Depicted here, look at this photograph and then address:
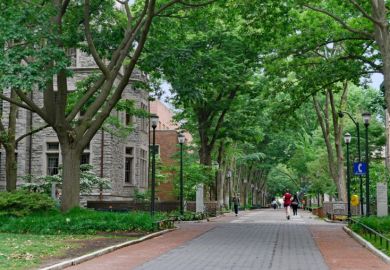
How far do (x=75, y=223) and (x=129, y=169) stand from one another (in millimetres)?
22124

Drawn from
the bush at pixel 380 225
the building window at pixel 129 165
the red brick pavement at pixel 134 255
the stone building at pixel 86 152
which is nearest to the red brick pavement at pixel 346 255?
the bush at pixel 380 225

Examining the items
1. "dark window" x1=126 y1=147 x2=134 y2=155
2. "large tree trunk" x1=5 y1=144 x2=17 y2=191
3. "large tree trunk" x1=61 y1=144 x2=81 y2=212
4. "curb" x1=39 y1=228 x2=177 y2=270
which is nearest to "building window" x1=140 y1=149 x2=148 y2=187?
"dark window" x1=126 y1=147 x2=134 y2=155

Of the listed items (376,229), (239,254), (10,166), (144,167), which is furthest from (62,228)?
(144,167)

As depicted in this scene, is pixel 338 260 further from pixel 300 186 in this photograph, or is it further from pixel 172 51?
pixel 300 186

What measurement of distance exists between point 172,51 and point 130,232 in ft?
22.8

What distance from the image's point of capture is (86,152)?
40.0 metres

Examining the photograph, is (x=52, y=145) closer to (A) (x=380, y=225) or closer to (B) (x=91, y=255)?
(A) (x=380, y=225)

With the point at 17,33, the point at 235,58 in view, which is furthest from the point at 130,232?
the point at 235,58

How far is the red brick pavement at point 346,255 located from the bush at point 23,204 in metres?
10.1

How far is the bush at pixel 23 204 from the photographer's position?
72.2 ft

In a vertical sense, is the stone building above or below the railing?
above

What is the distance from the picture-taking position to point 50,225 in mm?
20156

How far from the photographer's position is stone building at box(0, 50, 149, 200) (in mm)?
39656

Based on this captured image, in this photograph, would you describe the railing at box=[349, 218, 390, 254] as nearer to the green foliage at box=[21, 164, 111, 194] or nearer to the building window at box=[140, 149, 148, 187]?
the green foliage at box=[21, 164, 111, 194]
